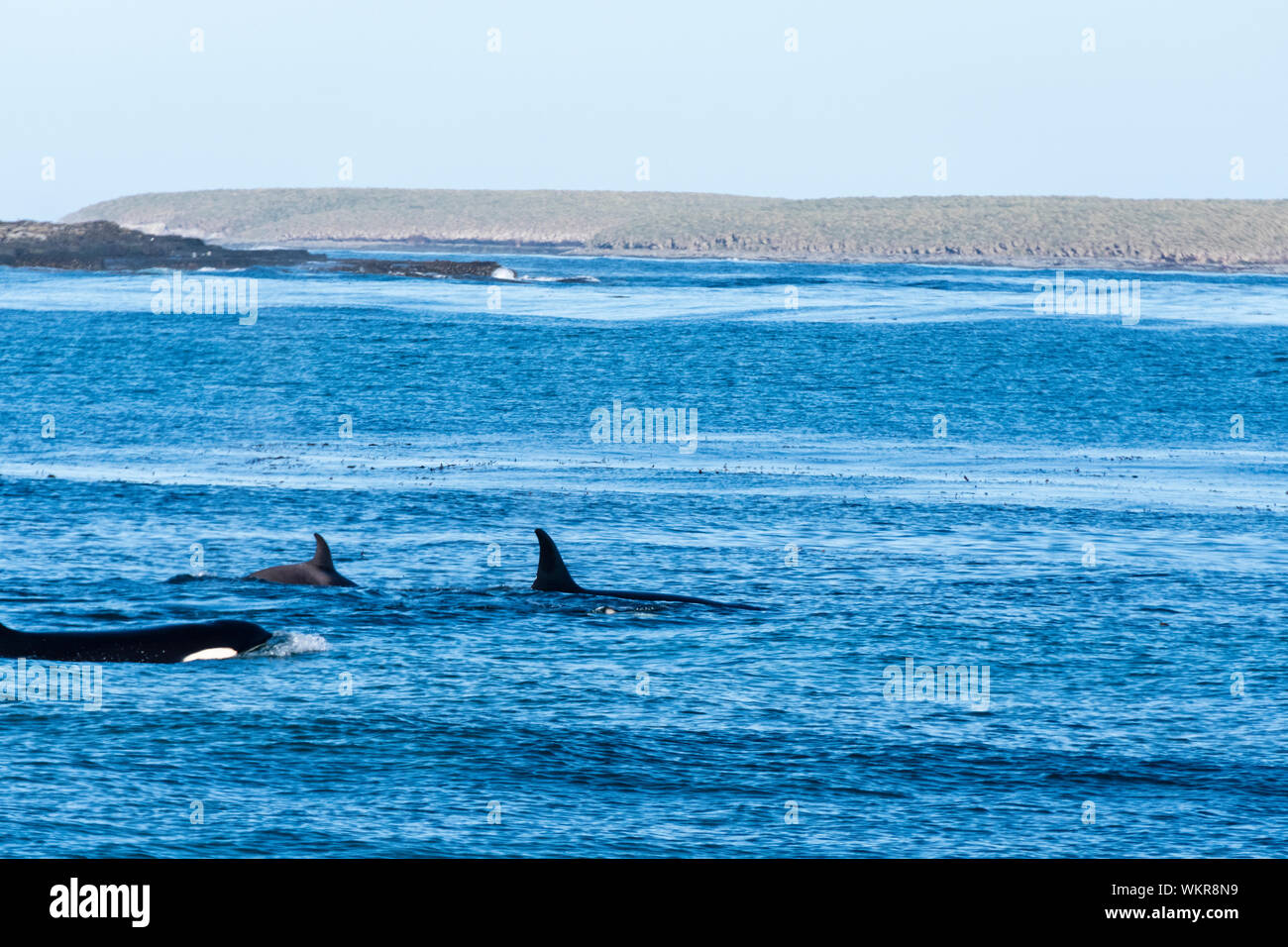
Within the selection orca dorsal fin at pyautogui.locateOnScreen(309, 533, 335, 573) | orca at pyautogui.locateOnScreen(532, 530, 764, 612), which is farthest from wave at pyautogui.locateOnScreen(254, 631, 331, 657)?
orca at pyautogui.locateOnScreen(532, 530, 764, 612)

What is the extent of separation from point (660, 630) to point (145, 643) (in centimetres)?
713

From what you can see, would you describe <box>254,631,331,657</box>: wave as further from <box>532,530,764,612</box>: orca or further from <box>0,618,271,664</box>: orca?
<box>532,530,764,612</box>: orca

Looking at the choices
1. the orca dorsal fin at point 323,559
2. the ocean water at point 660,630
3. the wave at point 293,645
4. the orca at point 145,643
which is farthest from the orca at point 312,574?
the orca at point 145,643

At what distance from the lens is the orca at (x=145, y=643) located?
66.8 feet

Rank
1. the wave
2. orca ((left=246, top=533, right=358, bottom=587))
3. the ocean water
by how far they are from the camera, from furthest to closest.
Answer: orca ((left=246, top=533, right=358, bottom=587)) → the wave → the ocean water

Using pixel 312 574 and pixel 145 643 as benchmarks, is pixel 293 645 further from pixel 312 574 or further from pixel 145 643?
pixel 312 574

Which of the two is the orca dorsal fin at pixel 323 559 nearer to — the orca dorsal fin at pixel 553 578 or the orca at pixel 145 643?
the orca dorsal fin at pixel 553 578

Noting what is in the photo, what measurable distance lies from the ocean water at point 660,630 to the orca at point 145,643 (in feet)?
1.11

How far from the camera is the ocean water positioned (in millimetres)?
15461

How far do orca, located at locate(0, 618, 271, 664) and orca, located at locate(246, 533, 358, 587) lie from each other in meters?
4.07

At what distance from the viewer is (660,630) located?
23.4m

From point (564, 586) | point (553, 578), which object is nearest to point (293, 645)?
point (553, 578)
